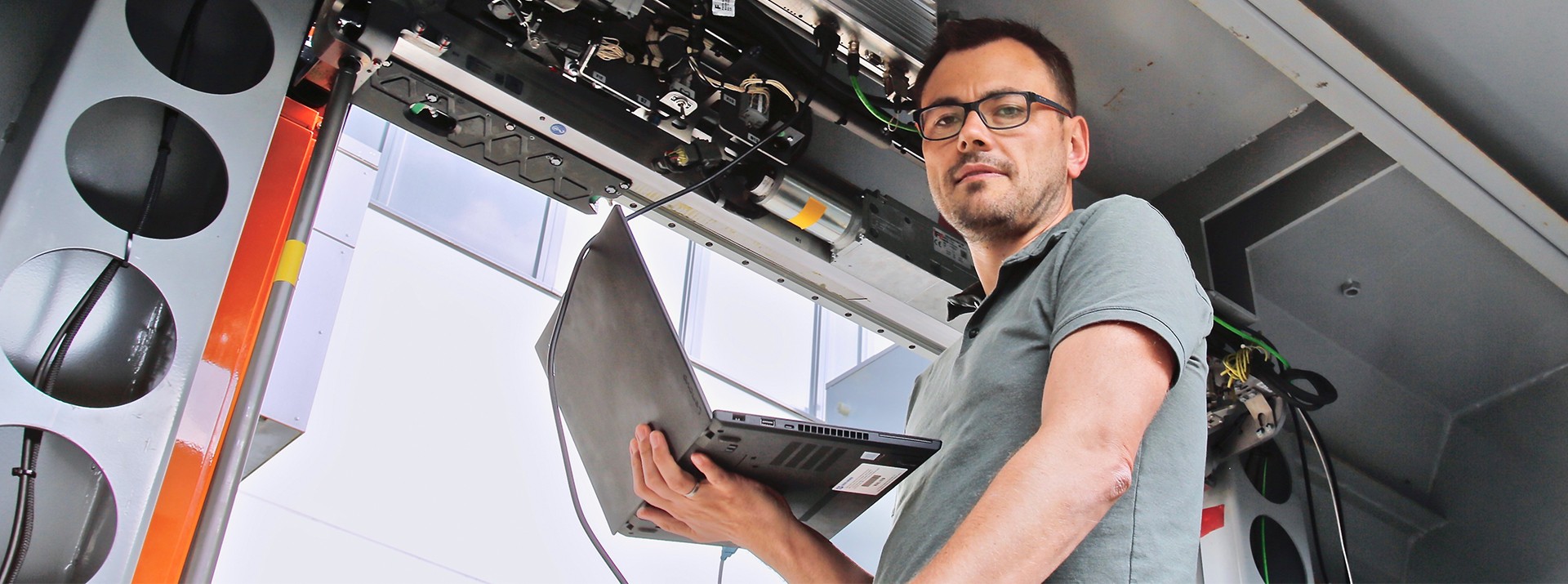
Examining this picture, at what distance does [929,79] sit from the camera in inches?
67.6

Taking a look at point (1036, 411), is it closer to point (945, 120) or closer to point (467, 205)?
point (945, 120)

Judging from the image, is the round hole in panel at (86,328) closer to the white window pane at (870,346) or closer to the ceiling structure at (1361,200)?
the ceiling structure at (1361,200)

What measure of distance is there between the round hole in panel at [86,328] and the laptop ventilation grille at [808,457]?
75 cm

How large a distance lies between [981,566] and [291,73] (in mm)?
1230

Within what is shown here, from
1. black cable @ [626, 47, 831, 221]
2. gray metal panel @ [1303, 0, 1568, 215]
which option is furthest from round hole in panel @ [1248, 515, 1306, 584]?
black cable @ [626, 47, 831, 221]

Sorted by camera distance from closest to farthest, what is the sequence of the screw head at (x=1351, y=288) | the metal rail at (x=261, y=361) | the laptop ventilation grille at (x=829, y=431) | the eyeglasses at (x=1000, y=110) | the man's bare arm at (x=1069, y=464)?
the man's bare arm at (x=1069, y=464) → the laptop ventilation grille at (x=829, y=431) → the metal rail at (x=261, y=361) → the eyeglasses at (x=1000, y=110) → the screw head at (x=1351, y=288)

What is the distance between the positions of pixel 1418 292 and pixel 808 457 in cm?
220

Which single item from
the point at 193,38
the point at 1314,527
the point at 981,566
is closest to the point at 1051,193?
the point at 981,566

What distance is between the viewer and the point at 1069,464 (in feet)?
3.10

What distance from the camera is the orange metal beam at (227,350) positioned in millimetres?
1338

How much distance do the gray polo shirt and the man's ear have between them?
12.9 inches

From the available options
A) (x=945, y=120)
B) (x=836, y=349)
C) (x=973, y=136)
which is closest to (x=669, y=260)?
(x=836, y=349)

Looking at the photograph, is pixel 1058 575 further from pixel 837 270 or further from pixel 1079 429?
pixel 837 270

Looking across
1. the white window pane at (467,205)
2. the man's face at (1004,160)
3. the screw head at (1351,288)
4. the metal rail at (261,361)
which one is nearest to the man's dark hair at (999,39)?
the man's face at (1004,160)
